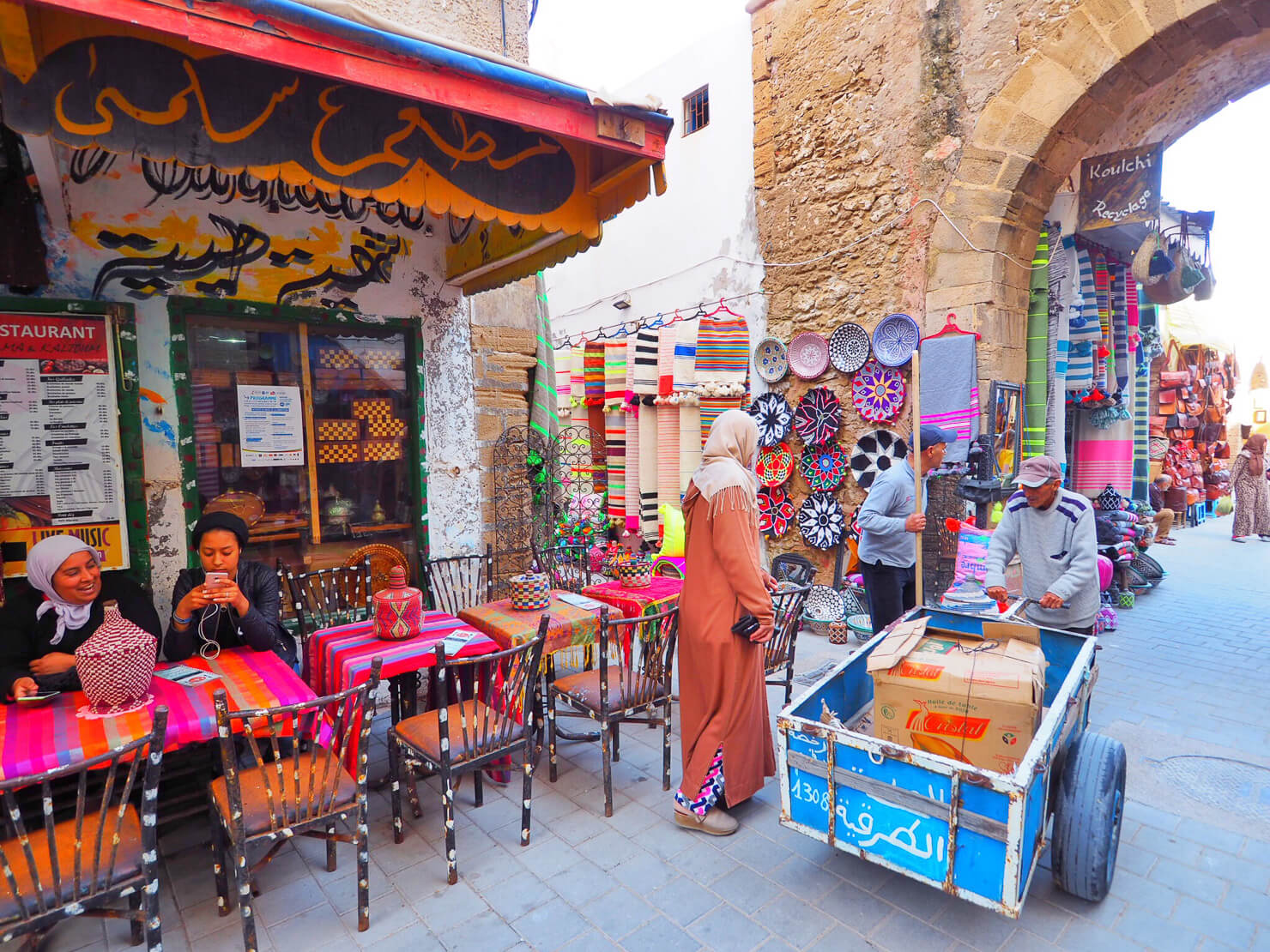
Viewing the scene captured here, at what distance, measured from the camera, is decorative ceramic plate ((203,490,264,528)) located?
4.29 m

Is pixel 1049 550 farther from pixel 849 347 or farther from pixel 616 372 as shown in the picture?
pixel 616 372

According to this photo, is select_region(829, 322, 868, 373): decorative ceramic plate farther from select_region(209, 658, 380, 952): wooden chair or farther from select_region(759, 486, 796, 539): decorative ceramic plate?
select_region(209, 658, 380, 952): wooden chair

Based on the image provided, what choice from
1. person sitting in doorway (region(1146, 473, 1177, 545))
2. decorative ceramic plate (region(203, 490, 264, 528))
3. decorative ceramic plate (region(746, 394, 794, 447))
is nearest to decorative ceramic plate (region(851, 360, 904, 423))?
decorative ceramic plate (region(746, 394, 794, 447))

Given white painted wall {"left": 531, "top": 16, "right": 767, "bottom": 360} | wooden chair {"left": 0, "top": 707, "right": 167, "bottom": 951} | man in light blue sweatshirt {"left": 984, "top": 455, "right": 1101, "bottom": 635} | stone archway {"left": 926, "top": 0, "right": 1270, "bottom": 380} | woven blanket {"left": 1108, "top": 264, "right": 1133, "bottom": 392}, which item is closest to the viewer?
wooden chair {"left": 0, "top": 707, "right": 167, "bottom": 951}

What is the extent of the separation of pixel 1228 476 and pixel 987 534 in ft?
44.7

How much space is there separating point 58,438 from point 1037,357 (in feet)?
24.3

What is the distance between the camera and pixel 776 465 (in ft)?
24.1

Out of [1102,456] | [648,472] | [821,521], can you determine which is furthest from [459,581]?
[1102,456]

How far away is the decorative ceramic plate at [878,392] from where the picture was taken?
20.6 ft

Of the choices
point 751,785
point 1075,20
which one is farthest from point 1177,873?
point 1075,20

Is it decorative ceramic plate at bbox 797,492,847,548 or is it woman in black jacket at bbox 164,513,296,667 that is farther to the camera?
decorative ceramic plate at bbox 797,492,847,548

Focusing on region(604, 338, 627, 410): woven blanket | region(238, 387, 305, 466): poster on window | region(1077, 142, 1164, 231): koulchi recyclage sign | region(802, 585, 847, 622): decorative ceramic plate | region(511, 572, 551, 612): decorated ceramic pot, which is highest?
region(1077, 142, 1164, 231): koulchi recyclage sign

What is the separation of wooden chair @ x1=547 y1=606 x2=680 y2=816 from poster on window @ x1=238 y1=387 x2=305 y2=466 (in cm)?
247

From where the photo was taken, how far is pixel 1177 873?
2.83 m
